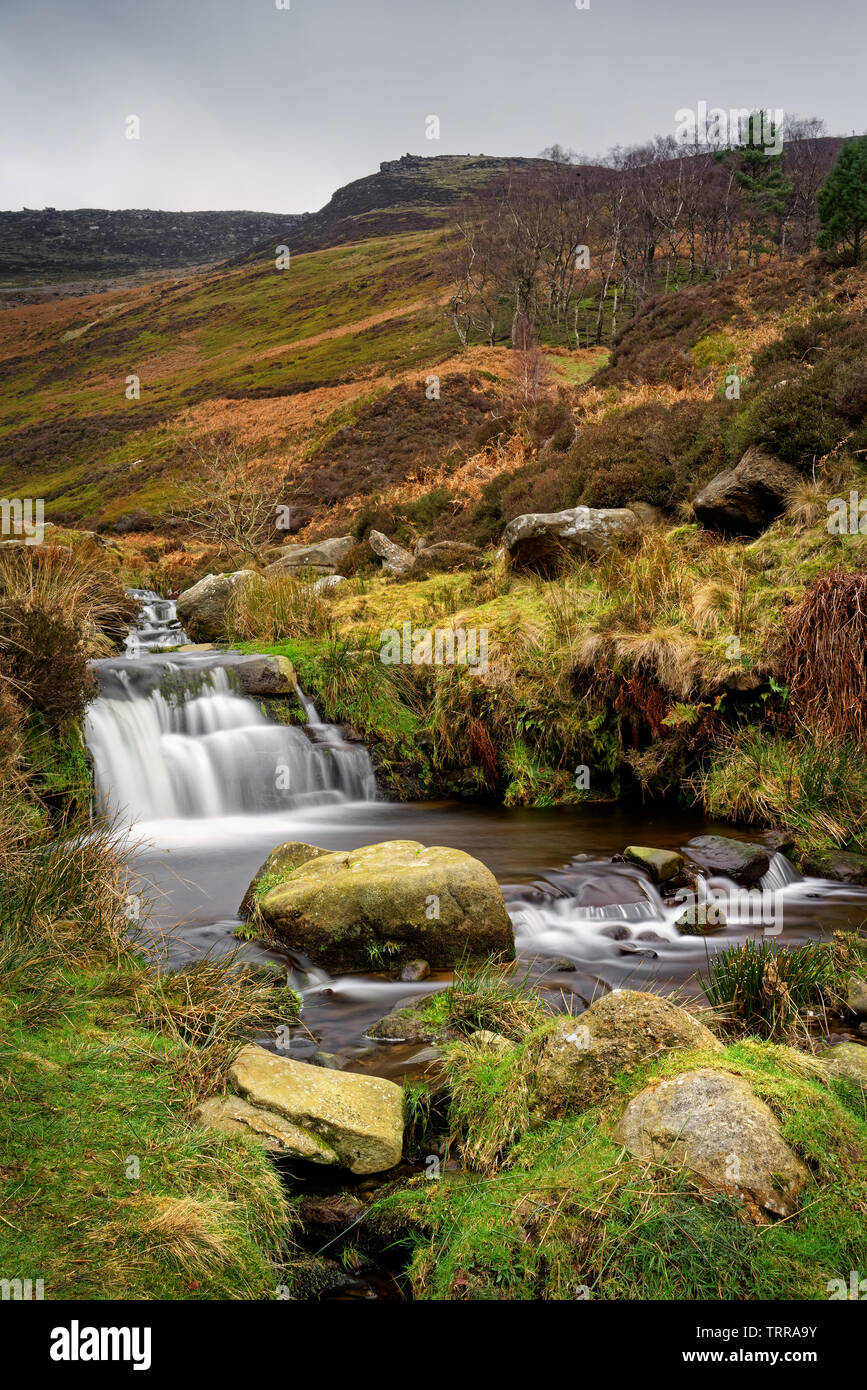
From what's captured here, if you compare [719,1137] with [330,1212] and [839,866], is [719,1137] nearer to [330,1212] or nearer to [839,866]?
[330,1212]

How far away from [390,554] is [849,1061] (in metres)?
14.8

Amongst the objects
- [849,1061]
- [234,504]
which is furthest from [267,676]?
[234,504]

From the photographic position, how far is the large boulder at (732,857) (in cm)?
717

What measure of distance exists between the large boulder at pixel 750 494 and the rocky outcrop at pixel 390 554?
6.62 m

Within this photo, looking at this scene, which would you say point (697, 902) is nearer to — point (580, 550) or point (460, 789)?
point (460, 789)

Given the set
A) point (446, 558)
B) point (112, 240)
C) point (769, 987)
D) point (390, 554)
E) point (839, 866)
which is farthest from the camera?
point (112, 240)

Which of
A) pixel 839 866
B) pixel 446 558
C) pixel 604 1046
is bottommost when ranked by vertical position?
pixel 839 866

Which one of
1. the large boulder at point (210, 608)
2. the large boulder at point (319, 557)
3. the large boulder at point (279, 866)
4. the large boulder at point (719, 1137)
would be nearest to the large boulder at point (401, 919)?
the large boulder at point (279, 866)

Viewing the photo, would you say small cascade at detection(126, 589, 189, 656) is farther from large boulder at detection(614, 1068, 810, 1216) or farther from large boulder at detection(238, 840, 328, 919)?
large boulder at detection(614, 1068, 810, 1216)

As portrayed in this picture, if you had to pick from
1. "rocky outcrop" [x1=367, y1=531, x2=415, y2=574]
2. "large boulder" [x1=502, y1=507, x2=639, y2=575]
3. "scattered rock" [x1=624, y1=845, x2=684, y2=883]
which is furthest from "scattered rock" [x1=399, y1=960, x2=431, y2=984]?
"rocky outcrop" [x1=367, y1=531, x2=415, y2=574]

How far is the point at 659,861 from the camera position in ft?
23.8

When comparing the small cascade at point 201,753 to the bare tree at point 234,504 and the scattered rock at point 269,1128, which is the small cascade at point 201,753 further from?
the bare tree at point 234,504

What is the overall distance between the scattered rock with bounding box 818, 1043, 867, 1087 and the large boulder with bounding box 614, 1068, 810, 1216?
0.76 m
